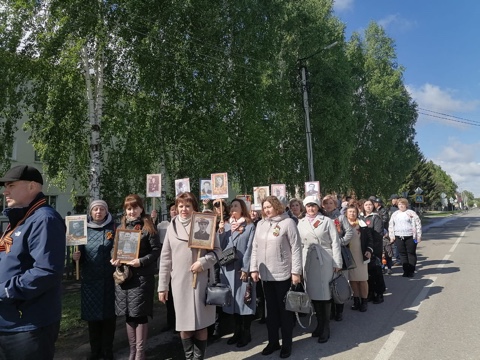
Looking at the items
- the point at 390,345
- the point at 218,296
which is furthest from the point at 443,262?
the point at 218,296

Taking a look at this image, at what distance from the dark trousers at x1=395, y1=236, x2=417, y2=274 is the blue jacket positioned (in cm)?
849

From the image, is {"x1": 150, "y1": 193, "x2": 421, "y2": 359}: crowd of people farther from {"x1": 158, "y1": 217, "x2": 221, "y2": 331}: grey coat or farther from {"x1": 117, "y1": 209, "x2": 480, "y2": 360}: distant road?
{"x1": 117, "y1": 209, "x2": 480, "y2": 360}: distant road

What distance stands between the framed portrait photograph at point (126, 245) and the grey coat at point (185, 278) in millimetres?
343

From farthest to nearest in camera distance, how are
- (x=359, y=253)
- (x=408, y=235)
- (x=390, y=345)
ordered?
(x=408, y=235)
(x=359, y=253)
(x=390, y=345)

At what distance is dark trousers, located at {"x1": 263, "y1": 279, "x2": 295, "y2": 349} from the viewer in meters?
4.39

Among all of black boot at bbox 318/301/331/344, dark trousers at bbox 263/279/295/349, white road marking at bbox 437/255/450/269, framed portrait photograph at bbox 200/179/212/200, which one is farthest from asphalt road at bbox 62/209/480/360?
framed portrait photograph at bbox 200/179/212/200

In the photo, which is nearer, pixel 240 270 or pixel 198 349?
pixel 198 349

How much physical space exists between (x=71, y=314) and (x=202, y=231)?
144 inches

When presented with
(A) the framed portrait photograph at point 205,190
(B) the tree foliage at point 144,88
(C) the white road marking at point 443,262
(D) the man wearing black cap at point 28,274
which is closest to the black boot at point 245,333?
(D) the man wearing black cap at point 28,274

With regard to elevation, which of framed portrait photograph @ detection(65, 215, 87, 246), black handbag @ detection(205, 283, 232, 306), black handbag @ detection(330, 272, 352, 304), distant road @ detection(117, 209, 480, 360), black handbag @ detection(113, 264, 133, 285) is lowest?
distant road @ detection(117, 209, 480, 360)

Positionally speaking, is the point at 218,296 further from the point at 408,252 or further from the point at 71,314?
the point at 408,252

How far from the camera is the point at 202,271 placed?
149 inches

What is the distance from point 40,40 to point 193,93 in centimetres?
506

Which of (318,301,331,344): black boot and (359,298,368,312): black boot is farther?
(359,298,368,312): black boot
